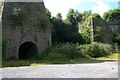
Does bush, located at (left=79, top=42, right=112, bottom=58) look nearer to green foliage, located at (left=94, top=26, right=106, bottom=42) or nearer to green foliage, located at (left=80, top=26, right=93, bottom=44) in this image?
green foliage, located at (left=94, top=26, right=106, bottom=42)

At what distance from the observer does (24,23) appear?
943 inches

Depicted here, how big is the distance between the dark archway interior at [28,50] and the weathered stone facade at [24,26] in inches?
19.0

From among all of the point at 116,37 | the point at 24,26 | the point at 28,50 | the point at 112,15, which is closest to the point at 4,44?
the point at 24,26

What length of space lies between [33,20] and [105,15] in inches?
1725

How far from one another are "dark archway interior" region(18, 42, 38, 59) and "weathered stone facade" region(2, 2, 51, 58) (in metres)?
0.48

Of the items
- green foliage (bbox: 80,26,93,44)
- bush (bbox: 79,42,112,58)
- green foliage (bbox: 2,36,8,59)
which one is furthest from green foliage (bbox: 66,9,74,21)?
green foliage (bbox: 2,36,8,59)

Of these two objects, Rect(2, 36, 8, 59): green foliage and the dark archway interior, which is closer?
Rect(2, 36, 8, 59): green foliage

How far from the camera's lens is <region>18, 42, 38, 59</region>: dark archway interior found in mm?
25209

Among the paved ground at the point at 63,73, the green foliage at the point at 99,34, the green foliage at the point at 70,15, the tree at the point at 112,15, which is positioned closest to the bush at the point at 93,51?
the green foliage at the point at 99,34

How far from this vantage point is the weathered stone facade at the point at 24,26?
23359 millimetres

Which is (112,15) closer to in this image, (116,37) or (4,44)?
(116,37)

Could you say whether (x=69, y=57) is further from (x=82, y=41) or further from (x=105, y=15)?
(x=105, y=15)

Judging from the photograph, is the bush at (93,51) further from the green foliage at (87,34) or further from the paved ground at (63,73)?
the paved ground at (63,73)

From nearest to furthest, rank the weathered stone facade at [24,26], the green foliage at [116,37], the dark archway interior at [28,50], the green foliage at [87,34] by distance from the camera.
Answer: the weathered stone facade at [24,26] → the dark archway interior at [28,50] → the green foliage at [87,34] → the green foliage at [116,37]
